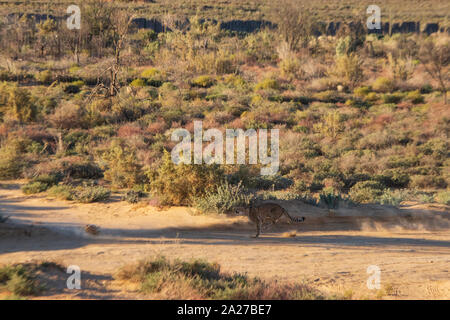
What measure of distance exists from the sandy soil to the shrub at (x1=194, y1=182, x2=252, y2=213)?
0.68ft

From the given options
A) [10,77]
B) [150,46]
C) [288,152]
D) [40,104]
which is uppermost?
[150,46]

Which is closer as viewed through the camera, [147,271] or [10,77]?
[147,271]

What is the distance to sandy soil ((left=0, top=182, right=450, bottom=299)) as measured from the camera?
550cm

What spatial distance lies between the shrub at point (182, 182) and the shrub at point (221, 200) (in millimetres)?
238

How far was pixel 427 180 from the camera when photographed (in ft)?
39.4

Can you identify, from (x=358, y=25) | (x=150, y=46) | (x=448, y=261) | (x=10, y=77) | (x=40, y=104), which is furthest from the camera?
(x=358, y=25)

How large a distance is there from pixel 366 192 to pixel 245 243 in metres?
4.47

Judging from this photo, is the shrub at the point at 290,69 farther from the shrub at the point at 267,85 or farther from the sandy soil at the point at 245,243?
the sandy soil at the point at 245,243

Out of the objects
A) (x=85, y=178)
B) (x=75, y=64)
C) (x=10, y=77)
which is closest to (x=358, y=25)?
(x=75, y=64)

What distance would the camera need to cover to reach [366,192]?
989 centimetres

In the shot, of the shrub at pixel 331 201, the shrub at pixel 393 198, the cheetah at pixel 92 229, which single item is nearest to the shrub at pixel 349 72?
the shrub at pixel 393 198

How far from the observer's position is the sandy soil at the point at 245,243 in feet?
18.1
